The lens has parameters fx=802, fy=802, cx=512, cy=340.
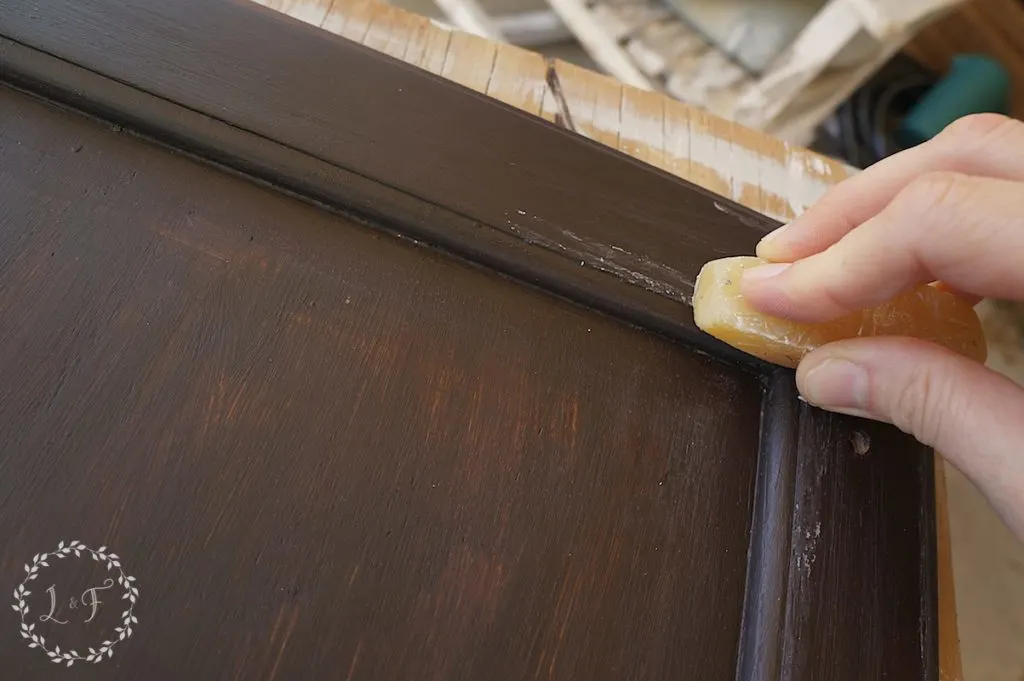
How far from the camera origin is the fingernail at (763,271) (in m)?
0.43

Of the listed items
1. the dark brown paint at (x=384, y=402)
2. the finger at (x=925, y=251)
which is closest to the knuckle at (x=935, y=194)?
the finger at (x=925, y=251)

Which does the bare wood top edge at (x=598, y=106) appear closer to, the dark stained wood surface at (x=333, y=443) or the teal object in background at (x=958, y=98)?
the dark stained wood surface at (x=333, y=443)

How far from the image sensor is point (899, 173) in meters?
0.45

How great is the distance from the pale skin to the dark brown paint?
0.05 meters

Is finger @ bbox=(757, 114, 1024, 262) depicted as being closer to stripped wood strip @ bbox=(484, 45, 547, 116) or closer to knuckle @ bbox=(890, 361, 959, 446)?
knuckle @ bbox=(890, 361, 959, 446)

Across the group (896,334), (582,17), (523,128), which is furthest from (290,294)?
(582,17)

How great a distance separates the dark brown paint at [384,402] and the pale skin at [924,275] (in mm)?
47

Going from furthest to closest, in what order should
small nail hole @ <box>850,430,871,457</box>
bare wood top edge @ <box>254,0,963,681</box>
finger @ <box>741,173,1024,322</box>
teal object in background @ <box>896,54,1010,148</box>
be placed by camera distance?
1. teal object in background @ <box>896,54,1010,148</box>
2. bare wood top edge @ <box>254,0,963,681</box>
3. small nail hole @ <box>850,430,871,457</box>
4. finger @ <box>741,173,1024,322</box>

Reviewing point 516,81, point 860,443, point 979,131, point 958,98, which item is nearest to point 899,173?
point 979,131

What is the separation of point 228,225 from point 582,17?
60 cm

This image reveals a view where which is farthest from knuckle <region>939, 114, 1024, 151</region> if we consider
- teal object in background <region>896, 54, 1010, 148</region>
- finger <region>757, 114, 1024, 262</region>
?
teal object in background <region>896, 54, 1010, 148</region>

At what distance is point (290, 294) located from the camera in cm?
44

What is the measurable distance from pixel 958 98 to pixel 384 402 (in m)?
1.08

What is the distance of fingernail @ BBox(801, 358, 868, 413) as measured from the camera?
0.42m
